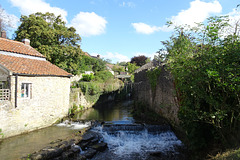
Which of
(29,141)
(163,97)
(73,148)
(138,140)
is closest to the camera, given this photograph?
(73,148)

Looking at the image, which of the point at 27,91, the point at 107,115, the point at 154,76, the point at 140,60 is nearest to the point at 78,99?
the point at 107,115

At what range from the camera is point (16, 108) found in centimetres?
998

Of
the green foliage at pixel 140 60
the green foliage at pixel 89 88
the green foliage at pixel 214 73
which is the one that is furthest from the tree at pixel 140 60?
the green foliage at pixel 214 73

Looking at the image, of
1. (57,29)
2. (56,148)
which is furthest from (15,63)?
(57,29)

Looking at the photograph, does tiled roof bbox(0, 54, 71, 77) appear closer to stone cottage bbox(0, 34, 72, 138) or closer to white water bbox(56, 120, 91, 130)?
stone cottage bbox(0, 34, 72, 138)

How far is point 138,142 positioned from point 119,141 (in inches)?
45.5

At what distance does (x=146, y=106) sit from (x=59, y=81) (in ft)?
29.2

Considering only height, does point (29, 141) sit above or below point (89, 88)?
below

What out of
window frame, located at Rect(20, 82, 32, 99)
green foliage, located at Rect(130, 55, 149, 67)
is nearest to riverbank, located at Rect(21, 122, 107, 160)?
window frame, located at Rect(20, 82, 32, 99)

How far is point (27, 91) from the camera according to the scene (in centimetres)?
1099

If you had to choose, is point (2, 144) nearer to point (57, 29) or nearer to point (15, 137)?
point (15, 137)

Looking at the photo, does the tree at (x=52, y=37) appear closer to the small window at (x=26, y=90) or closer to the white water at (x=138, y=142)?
the small window at (x=26, y=90)

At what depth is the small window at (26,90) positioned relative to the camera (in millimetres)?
10602

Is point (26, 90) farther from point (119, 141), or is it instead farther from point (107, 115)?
point (107, 115)
